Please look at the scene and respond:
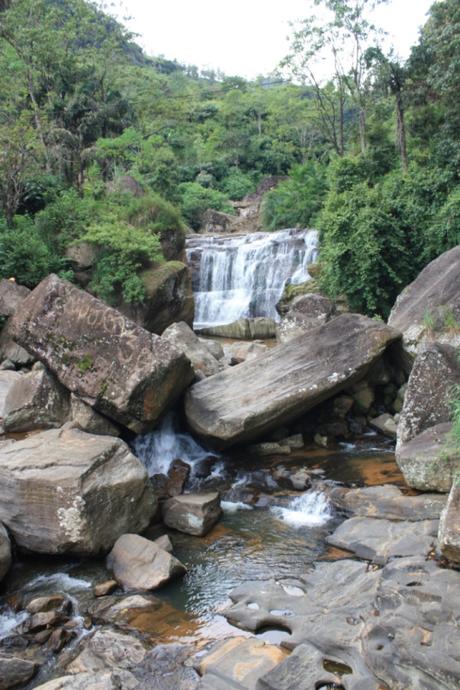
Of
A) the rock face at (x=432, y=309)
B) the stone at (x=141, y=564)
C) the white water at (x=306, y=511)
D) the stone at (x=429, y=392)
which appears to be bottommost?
the stone at (x=141, y=564)

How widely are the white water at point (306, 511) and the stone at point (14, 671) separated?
3591 millimetres

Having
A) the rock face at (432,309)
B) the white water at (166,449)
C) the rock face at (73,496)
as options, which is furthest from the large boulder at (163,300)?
the rock face at (73,496)

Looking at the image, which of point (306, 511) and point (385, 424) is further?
point (385, 424)

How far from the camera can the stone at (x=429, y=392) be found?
816 cm

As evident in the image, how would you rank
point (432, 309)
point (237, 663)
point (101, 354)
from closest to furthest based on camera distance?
point (237, 663)
point (101, 354)
point (432, 309)

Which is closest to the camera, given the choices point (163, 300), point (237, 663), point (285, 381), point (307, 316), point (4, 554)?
point (237, 663)

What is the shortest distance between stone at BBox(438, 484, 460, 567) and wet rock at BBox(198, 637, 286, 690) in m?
1.67

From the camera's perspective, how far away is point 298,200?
26.5 m

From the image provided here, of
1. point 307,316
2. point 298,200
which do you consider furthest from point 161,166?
point 307,316

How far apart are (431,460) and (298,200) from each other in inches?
822

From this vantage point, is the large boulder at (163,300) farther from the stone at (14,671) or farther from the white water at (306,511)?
the stone at (14,671)

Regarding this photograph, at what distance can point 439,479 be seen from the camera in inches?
281

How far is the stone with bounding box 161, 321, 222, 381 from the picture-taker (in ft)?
38.9

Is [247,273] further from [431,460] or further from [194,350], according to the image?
[431,460]
